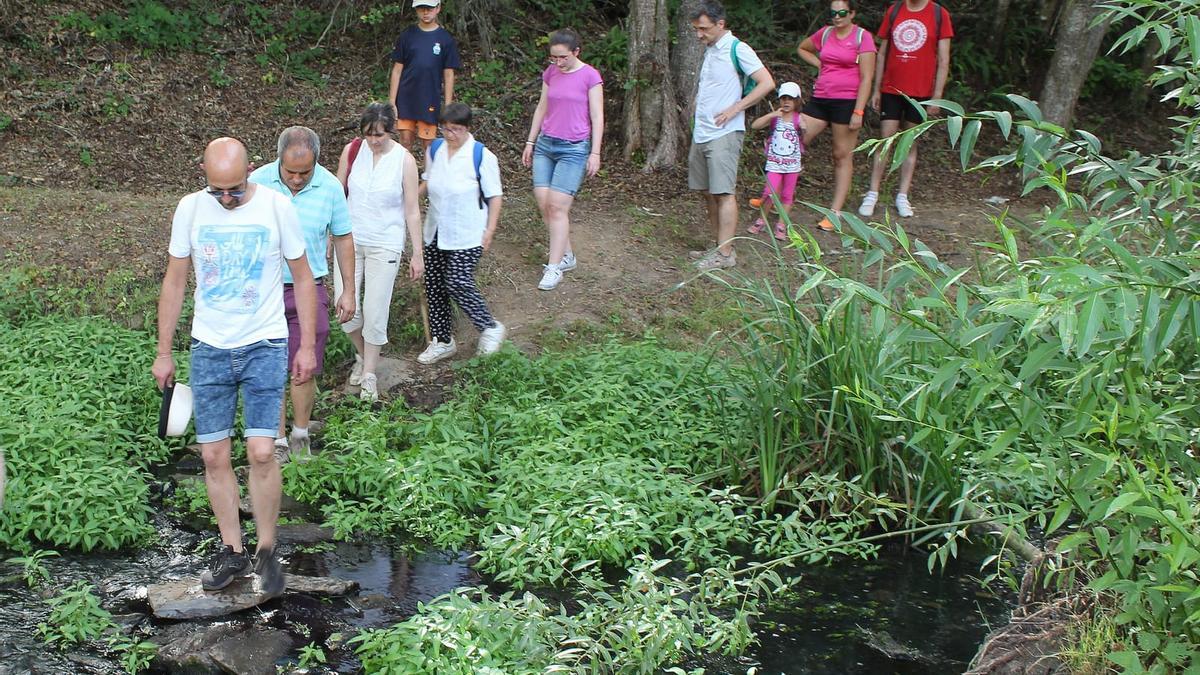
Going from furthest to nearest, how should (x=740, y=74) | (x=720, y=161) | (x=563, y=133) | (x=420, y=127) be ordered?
(x=420, y=127) → (x=720, y=161) → (x=740, y=74) → (x=563, y=133)

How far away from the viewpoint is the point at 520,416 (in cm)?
690

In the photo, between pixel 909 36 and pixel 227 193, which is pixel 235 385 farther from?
pixel 909 36

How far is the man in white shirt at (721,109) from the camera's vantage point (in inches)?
332

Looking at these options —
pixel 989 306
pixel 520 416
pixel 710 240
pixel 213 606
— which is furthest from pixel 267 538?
pixel 710 240

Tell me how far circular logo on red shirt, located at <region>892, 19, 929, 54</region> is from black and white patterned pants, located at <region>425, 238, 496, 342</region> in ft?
13.9

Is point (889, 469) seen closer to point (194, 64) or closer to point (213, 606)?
point (213, 606)

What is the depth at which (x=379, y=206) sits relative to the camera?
278 inches

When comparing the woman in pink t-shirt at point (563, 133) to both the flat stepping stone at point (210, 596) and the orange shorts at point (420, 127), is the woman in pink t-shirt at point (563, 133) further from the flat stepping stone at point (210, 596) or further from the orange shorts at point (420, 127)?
the flat stepping stone at point (210, 596)

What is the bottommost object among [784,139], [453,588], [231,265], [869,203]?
[453,588]

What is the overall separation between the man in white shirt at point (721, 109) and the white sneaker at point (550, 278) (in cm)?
110

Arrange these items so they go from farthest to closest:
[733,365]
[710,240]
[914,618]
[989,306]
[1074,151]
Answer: [710,240] < [733,365] < [914,618] < [1074,151] < [989,306]

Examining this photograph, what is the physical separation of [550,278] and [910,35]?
11.9 feet

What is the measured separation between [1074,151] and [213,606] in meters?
3.81

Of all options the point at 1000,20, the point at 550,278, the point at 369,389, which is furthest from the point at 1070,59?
the point at 369,389
